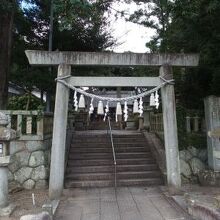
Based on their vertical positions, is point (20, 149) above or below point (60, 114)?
below

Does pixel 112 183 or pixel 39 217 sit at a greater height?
pixel 112 183

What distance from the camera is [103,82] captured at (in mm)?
10781

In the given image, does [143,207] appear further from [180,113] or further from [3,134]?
[180,113]

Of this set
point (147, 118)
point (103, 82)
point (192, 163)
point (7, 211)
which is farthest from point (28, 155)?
point (147, 118)

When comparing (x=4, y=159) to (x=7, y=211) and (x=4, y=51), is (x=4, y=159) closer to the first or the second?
(x=7, y=211)

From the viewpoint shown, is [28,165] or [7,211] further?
[28,165]

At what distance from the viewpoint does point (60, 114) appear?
10617 mm

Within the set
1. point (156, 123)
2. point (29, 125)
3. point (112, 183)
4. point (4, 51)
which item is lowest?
point (112, 183)

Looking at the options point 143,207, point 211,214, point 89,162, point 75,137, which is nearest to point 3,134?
point 143,207

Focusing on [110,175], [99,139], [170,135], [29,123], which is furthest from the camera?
[99,139]

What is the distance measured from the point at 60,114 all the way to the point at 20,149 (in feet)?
6.47

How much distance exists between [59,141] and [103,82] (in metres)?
2.02

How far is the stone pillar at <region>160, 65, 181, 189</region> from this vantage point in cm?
1077

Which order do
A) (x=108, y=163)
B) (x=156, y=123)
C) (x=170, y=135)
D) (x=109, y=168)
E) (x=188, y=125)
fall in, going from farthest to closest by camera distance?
(x=156, y=123) → (x=188, y=125) → (x=108, y=163) → (x=109, y=168) → (x=170, y=135)
